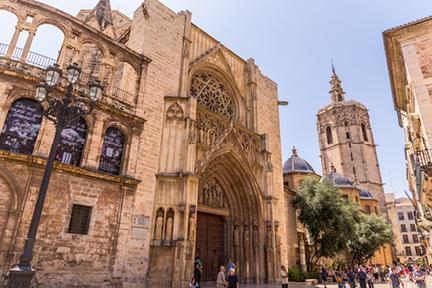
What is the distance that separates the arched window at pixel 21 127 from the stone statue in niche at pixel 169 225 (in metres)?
5.15

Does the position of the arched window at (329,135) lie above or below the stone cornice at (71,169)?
above

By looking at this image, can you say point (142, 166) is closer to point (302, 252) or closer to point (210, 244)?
point (210, 244)

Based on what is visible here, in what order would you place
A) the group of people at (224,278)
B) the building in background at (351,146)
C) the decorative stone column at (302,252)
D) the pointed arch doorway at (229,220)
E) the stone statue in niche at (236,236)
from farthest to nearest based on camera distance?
the building in background at (351,146), the decorative stone column at (302,252), the stone statue in niche at (236,236), the pointed arch doorway at (229,220), the group of people at (224,278)

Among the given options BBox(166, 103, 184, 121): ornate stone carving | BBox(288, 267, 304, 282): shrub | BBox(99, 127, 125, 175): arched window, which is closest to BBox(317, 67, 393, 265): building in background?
BBox(288, 267, 304, 282): shrub

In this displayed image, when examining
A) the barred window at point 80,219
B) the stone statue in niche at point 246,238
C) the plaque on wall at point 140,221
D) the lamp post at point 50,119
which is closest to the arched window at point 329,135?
the stone statue in niche at point 246,238

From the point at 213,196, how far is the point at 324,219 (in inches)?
375

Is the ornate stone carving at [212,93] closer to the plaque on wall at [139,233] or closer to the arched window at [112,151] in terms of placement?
the arched window at [112,151]

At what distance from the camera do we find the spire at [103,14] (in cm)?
1884

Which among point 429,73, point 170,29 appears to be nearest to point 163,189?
point 170,29

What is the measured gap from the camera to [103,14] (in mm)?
19297

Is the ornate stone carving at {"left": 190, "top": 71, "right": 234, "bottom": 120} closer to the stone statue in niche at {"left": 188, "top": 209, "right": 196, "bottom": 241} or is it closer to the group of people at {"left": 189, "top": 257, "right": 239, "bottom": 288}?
the stone statue in niche at {"left": 188, "top": 209, "right": 196, "bottom": 241}

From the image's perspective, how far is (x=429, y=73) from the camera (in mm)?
11352

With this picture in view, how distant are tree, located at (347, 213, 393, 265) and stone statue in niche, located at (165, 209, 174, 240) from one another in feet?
71.2

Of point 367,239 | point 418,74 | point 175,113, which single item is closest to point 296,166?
point 367,239
